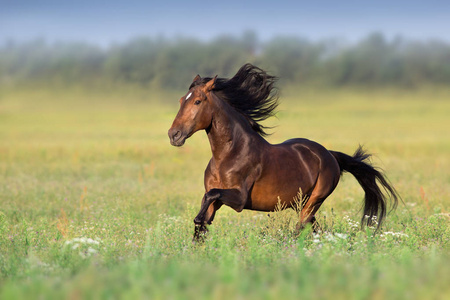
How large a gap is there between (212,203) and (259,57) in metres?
55.8

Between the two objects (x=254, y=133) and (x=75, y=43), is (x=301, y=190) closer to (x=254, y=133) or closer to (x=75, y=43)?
(x=254, y=133)

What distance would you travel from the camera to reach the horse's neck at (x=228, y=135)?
707cm

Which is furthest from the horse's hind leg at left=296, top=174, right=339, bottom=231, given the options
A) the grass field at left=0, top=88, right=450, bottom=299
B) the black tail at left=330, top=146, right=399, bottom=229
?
the black tail at left=330, top=146, right=399, bottom=229

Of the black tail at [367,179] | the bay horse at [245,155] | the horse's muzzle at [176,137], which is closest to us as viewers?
the horse's muzzle at [176,137]

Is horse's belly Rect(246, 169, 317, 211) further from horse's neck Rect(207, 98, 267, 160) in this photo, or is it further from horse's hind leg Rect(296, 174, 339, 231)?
horse's neck Rect(207, 98, 267, 160)

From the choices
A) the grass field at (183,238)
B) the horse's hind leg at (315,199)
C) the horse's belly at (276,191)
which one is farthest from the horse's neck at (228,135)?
the horse's hind leg at (315,199)

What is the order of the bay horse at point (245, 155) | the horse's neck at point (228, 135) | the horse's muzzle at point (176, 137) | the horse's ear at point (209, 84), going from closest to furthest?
the horse's muzzle at point (176, 137) → the bay horse at point (245, 155) → the horse's ear at point (209, 84) → the horse's neck at point (228, 135)

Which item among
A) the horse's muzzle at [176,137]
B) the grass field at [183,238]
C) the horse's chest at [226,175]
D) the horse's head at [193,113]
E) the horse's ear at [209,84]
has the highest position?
the horse's ear at [209,84]

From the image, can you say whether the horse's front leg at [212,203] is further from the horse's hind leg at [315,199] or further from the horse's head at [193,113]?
the horse's hind leg at [315,199]

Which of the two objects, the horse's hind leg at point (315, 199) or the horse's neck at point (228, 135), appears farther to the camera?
the horse's hind leg at point (315, 199)

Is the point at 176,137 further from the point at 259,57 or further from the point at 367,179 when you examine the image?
the point at 259,57

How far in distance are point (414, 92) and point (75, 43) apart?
4945 inches

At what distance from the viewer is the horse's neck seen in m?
7.07

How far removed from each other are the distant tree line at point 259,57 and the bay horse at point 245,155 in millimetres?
55051
